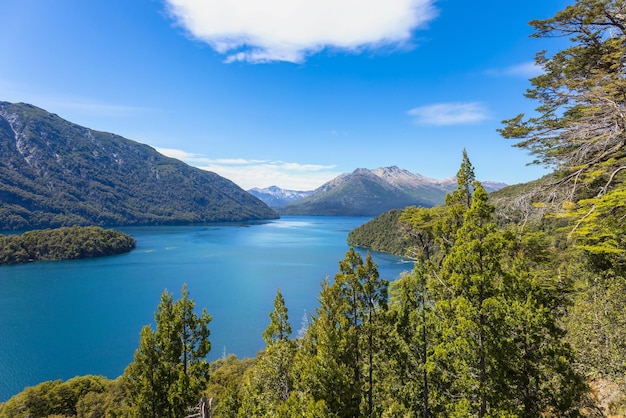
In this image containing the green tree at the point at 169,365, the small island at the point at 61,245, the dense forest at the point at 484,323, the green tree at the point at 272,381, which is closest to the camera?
the dense forest at the point at 484,323

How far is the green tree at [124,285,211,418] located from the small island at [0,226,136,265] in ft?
429

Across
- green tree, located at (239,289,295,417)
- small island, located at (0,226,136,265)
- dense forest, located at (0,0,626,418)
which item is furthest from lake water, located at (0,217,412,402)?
dense forest, located at (0,0,626,418)

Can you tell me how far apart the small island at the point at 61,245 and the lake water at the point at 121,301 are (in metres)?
8.39

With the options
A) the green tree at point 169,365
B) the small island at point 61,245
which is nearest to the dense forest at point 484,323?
the green tree at point 169,365

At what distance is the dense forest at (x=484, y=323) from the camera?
908cm

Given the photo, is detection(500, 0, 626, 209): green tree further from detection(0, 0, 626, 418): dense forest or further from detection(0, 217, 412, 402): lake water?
detection(0, 217, 412, 402): lake water

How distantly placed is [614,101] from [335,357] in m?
12.9

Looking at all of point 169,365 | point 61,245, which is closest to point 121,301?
point 169,365

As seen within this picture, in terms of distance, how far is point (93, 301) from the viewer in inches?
2630

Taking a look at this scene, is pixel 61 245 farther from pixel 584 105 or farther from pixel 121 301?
pixel 584 105

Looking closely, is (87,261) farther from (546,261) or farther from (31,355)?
(546,261)

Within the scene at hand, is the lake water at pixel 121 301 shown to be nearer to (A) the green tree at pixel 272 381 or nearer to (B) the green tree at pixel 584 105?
(A) the green tree at pixel 272 381

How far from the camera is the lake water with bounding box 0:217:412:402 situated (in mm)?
43781

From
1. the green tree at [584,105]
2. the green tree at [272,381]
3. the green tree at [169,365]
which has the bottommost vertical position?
the green tree at [272,381]
